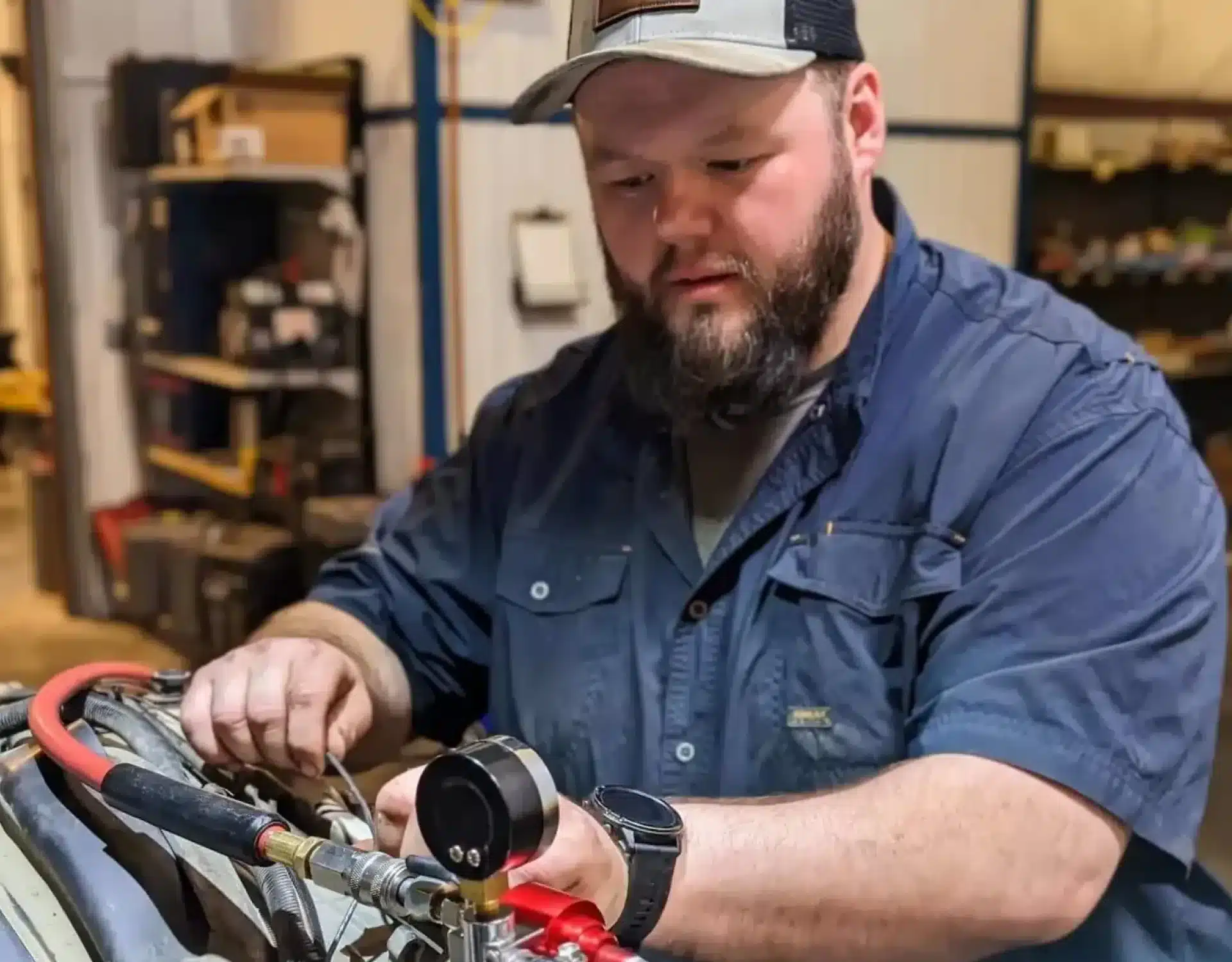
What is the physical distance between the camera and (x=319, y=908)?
857 millimetres

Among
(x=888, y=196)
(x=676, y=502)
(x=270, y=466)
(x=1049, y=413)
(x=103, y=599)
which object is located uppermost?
(x=888, y=196)

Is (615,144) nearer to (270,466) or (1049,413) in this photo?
(1049,413)

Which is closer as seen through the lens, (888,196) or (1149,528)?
(1149,528)

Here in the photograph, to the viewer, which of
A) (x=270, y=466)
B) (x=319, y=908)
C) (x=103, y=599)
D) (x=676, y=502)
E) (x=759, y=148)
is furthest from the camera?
(x=103, y=599)

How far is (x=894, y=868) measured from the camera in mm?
933

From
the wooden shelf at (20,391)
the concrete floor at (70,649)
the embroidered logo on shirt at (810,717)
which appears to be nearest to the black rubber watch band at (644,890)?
the embroidered logo on shirt at (810,717)

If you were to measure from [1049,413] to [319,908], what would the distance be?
66cm

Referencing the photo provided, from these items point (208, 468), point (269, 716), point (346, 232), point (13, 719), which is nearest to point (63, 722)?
point (13, 719)

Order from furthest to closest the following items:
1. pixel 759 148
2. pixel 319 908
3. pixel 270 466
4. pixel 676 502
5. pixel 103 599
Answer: pixel 103 599, pixel 270 466, pixel 676 502, pixel 759 148, pixel 319 908

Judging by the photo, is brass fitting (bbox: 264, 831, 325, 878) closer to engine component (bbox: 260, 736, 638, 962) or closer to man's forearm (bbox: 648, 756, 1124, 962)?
engine component (bbox: 260, 736, 638, 962)

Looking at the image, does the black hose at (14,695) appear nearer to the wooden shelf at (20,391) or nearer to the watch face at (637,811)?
the watch face at (637,811)

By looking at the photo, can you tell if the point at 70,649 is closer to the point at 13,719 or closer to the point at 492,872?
the point at 13,719

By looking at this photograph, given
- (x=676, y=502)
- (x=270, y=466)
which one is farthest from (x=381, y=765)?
(x=270, y=466)

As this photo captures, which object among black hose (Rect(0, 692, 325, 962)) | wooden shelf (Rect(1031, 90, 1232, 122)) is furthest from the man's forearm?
wooden shelf (Rect(1031, 90, 1232, 122))
